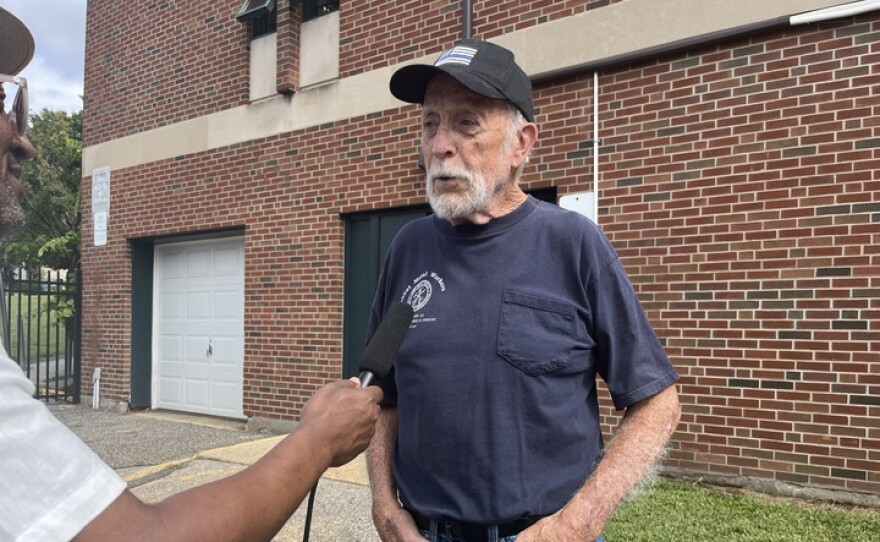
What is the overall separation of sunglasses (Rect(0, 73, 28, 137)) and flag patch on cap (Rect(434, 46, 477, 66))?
1.15m

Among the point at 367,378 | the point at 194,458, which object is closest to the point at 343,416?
Answer: the point at 367,378

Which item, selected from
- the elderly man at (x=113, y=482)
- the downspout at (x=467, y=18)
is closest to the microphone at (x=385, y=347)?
the elderly man at (x=113, y=482)

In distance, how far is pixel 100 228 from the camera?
10.3 m

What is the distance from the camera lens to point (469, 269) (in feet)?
6.57

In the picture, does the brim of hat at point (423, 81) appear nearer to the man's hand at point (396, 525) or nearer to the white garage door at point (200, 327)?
the man's hand at point (396, 525)

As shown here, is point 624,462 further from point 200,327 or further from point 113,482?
point 200,327

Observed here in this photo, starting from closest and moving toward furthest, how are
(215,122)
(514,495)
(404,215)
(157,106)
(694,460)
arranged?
(514,495)
(694,460)
(404,215)
(215,122)
(157,106)

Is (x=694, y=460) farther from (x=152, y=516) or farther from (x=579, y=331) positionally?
(x=152, y=516)

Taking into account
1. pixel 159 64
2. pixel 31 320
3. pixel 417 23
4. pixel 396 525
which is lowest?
pixel 31 320

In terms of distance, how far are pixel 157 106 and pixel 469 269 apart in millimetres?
8949

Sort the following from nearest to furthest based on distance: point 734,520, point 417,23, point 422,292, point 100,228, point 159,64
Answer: point 422,292 → point 734,520 → point 417,23 → point 159,64 → point 100,228

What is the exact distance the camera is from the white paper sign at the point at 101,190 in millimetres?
10195

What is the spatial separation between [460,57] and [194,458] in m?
5.84

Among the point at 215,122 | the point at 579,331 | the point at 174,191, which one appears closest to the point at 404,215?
the point at 215,122
